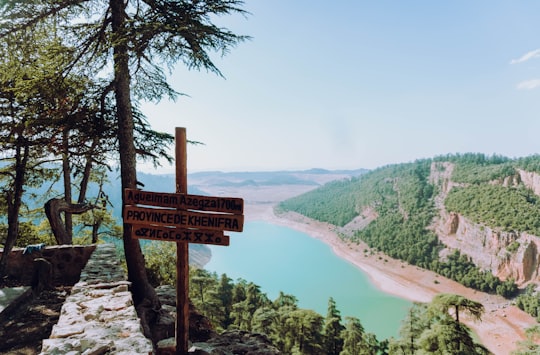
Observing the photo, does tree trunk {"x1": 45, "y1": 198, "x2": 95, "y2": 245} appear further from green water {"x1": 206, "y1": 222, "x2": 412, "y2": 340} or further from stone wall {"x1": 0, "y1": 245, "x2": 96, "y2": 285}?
green water {"x1": 206, "y1": 222, "x2": 412, "y2": 340}

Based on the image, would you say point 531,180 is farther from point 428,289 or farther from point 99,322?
point 99,322

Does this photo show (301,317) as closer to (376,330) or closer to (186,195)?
(186,195)

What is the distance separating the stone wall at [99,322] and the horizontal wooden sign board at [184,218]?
0.82 meters

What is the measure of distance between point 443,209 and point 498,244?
18310 mm

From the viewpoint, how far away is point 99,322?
2.64 m

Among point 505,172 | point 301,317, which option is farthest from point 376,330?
point 505,172

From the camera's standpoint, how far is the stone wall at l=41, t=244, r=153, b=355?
222 centimetres

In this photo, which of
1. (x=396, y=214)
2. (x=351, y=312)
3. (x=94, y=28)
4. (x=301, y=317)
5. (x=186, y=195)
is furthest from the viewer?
(x=396, y=214)

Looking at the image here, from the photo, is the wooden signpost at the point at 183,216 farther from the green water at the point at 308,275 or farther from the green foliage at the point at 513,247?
the green foliage at the point at 513,247

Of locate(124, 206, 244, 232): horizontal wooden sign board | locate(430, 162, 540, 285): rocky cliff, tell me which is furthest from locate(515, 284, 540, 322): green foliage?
locate(124, 206, 244, 232): horizontal wooden sign board

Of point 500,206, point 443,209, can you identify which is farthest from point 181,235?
point 443,209

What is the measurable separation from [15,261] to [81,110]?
264 cm

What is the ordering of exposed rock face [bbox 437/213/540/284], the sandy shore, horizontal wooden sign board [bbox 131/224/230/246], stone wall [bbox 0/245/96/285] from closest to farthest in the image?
1. horizontal wooden sign board [bbox 131/224/230/246]
2. stone wall [bbox 0/245/96/285]
3. the sandy shore
4. exposed rock face [bbox 437/213/540/284]

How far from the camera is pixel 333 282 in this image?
57125mm
